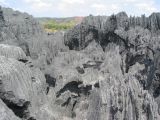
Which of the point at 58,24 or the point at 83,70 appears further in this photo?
the point at 58,24

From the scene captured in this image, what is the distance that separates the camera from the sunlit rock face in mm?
17422

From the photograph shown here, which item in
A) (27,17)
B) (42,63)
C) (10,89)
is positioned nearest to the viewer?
(10,89)

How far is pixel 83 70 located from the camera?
26391 mm

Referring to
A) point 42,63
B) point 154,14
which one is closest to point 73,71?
point 42,63

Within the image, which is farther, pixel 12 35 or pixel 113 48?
pixel 12 35

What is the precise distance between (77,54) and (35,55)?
3.38 meters

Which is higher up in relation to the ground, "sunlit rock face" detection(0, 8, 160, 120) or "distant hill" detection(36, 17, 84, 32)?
"sunlit rock face" detection(0, 8, 160, 120)

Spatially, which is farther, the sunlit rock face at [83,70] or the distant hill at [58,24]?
the distant hill at [58,24]

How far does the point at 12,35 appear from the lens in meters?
31.9

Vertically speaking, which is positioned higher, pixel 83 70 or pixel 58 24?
pixel 83 70

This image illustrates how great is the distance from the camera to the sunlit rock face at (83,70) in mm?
17422

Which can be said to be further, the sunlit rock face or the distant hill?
the distant hill

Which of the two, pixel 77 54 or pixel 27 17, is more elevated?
pixel 27 17

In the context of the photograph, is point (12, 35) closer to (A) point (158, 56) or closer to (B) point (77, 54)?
(B) point (77, 54)
